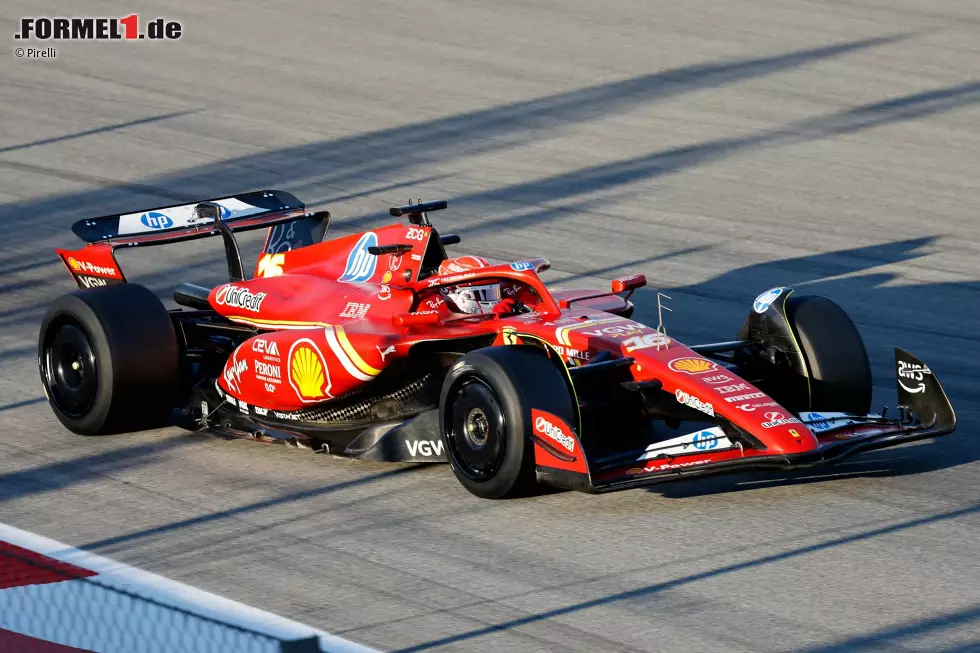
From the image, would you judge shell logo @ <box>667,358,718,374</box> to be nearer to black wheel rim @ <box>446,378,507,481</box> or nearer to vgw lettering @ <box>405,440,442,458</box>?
black wheel rim @ <box>446,378,507,481</box>

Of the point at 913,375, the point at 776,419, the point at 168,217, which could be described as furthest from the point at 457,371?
the point at 168,217

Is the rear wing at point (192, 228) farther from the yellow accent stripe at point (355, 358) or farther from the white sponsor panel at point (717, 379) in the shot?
the white sponsor panel at point (717, 379)

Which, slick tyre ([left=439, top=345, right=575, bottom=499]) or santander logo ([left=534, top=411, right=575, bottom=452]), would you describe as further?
slick tyre ([left=439, top=345, right=575, bottom=499])

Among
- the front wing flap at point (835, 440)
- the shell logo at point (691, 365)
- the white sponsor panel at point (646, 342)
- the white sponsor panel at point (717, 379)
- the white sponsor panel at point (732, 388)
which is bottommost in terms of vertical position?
the front wing flap at point (835, 440)

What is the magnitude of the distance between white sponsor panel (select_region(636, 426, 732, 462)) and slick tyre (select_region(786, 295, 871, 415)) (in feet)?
4.21

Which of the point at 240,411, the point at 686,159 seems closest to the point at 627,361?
the point at 240,411

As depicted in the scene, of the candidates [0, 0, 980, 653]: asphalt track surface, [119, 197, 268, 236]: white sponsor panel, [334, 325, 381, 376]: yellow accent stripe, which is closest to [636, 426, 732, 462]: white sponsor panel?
[0, 0, 980, 653]: asphalt track surface

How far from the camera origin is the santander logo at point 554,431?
8.31m

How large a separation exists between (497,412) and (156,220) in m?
3.79

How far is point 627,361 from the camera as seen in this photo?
888 centimetres

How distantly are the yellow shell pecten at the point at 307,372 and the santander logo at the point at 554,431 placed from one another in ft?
5.68

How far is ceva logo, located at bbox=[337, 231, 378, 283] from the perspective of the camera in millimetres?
10406

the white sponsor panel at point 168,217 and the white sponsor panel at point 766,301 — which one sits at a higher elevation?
the white sponsor panel at point 168,217

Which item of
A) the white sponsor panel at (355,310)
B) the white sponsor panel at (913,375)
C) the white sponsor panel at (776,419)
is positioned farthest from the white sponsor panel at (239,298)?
the white sponsor panel at (913,375)
